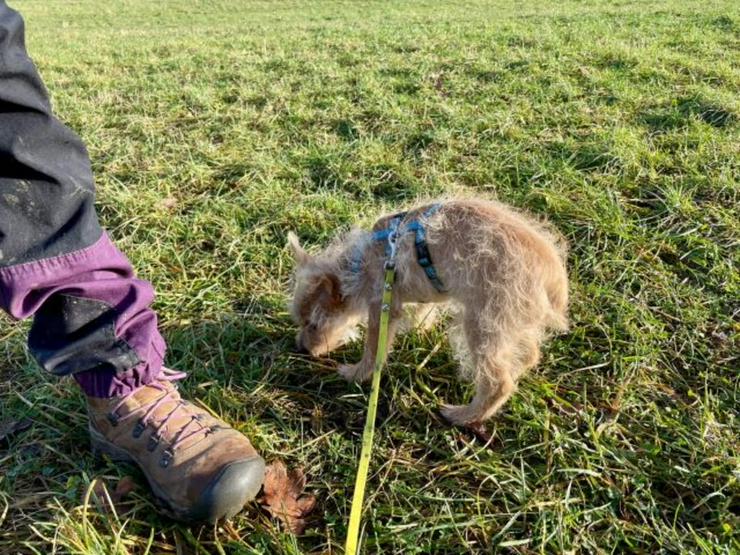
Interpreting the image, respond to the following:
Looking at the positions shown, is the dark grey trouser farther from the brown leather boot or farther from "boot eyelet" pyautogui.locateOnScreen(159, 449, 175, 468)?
"boot eyelet" pyautogui.locateOnScreen(159, 449, 175, 468)

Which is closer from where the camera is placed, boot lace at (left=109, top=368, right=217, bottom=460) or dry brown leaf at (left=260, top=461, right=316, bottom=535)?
dry brown leaf at (left=260, top=461, right=316, bottom=535)

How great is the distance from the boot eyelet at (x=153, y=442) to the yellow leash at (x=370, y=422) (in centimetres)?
89

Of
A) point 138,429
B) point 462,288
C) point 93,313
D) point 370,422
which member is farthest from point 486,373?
point 93,313

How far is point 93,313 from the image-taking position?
2305mm

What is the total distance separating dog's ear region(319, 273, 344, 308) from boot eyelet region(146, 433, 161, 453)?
117 centimetres

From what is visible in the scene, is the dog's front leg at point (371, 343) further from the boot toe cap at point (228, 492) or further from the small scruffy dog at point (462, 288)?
the boot toe cap at point (228, 492)

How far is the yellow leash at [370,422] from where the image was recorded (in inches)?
80.2

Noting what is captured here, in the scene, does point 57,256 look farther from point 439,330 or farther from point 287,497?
point 439,330

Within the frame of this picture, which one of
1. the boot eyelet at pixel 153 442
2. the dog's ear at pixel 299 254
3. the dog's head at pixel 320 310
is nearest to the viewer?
the boot eyelet at pixel 153 442

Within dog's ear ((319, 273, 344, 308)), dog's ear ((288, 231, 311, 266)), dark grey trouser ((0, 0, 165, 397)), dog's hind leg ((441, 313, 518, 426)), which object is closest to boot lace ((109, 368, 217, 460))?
dark grey trouser ((0, 0, 165, 397))

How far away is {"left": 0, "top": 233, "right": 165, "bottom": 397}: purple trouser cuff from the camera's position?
213 centimetres

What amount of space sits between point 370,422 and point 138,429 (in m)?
1.04

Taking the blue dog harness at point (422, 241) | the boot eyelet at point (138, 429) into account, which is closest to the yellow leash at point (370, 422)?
the blue dog harness at point (422, 241)

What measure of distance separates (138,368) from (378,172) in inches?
106
